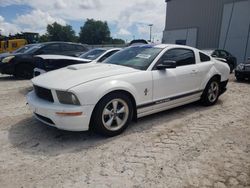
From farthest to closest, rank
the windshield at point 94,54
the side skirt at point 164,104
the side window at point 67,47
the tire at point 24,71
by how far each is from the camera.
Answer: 1. the side window at point 67,47
2. the tire at point 24,71
3. the windshield at point 94,54
4. the side skirt at point 164,104

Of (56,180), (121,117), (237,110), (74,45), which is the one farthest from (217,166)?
(74,45)

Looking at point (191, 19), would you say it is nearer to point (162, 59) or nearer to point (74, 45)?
point (74, 45)

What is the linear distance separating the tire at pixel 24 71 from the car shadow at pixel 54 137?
5359mm

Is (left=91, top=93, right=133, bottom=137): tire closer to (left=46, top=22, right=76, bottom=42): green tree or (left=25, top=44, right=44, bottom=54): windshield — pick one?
(left=25, top=44, right=44, bottom=54): windshield

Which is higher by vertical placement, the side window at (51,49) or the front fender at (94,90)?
the side window at (51,49)

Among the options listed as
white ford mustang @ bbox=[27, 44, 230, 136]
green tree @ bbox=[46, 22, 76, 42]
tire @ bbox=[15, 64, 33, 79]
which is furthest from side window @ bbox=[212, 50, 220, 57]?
green tree @ bbox=[46, 22, 76, 42]

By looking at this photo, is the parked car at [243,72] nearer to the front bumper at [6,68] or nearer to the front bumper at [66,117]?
the front bumper at [66,117]

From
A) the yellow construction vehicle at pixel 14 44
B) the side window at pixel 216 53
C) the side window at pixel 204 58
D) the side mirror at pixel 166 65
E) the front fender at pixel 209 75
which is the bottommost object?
the front fender at pixel 209 75

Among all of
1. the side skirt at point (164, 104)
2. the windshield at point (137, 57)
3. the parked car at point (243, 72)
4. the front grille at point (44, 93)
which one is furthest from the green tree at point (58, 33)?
the front grille at point (44, 93)

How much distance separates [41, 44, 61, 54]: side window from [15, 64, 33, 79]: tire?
88cm

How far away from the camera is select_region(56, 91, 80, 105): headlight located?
Answer: 10.5 feet

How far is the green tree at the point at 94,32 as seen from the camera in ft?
282

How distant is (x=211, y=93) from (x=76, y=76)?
3.38 metres

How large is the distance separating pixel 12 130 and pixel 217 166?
10.7 ft
